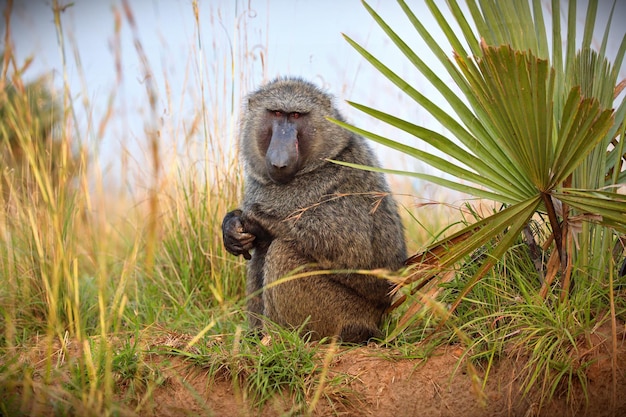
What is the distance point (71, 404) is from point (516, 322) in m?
2.03

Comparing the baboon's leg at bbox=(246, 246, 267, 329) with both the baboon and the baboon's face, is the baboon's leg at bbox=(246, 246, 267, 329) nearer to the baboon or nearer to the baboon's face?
the baboon

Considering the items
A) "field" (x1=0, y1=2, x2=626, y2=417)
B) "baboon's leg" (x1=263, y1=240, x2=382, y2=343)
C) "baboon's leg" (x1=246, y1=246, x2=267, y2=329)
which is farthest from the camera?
"baboon's leg" (x1=246, y1=246, x2=267, y2=329)

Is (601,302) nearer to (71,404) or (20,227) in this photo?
(71,404)

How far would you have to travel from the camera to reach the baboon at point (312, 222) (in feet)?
11.5

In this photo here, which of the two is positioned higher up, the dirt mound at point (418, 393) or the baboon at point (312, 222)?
the baboon at point (312, 222)

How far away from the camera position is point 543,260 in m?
3.41

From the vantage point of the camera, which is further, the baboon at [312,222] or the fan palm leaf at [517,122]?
the baboon at [312,222]

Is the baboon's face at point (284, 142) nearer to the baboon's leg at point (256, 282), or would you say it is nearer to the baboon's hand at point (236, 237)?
the baboon's hand at point (236, 237)

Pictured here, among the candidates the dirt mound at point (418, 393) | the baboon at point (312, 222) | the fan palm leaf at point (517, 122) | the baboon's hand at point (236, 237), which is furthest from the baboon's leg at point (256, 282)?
the fan palm leaf at point (517, 122)

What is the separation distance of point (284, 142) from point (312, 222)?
0.49m

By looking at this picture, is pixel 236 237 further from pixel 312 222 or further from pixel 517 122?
pixel 517 122

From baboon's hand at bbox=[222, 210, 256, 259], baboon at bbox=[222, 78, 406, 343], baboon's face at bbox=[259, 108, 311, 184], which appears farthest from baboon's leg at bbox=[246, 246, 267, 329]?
baboon's face at bbox=[259, 108, 311, 184]

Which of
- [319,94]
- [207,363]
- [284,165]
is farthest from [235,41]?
[207,363]

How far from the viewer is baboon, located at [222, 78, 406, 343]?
3.51 metres
